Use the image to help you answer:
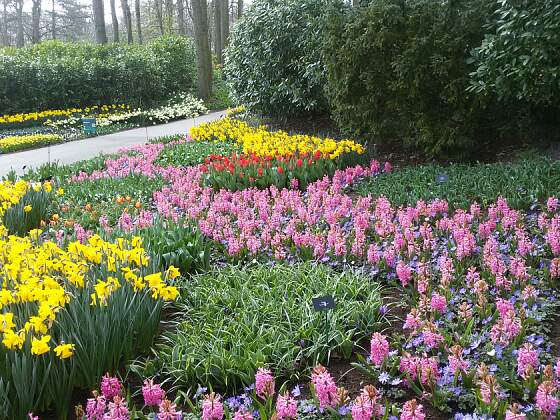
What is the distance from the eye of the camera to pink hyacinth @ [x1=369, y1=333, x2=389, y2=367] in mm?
2465

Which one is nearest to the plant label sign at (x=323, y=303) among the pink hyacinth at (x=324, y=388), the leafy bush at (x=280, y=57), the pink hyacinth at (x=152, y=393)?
the pink hyacinth at (x=324, y=388)

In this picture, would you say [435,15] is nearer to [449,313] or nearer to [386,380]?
[449,313]

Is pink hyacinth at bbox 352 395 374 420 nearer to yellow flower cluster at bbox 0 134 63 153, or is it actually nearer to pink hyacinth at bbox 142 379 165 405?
pink hyacinth at bbox 142 379 165 405

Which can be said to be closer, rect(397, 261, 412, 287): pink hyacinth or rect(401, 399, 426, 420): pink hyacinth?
rect(401, 399, 426, 420): pink hyacinth

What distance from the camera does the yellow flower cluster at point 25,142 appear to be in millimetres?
12406

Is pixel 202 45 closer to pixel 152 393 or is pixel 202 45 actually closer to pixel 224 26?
pixel 224 26

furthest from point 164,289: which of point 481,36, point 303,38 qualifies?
point 303,38

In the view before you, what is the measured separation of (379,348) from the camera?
248 centimetres

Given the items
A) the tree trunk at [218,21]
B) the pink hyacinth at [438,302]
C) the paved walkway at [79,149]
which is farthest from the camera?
the tree trunk at [218,21]

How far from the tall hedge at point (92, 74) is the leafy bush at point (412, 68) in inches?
536

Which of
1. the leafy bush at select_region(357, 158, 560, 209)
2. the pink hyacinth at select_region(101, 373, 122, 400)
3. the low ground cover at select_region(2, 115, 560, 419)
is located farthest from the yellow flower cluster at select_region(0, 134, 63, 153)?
the pink hyacinth at select_region(101, 373, 122, 400)

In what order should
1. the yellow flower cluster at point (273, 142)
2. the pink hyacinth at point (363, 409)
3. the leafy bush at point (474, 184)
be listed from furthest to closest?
the yellow flower cluster at point (273, 142)
the leafy bush at point (474, 184)
the pink hyacinth at point (363, 409)

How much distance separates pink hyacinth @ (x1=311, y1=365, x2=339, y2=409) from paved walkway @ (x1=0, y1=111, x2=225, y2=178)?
8.31 metres

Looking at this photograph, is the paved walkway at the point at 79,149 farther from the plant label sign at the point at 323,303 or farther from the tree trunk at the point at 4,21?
the tree trunk at the point at 4,21
